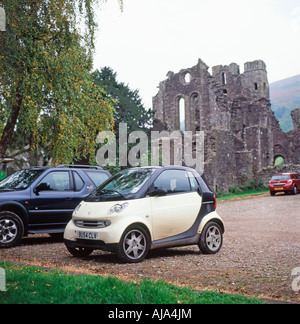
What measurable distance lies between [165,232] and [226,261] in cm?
129

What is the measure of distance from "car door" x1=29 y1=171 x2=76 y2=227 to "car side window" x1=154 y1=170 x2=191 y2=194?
3.10 metres

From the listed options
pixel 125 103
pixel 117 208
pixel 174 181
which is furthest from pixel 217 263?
pixel 125 103

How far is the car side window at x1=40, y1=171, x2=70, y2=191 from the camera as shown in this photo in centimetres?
1091

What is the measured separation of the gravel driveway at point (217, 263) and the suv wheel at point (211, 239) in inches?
6.7

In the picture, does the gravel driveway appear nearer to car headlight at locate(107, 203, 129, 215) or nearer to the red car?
car headlight at locate(107, 203, 129, 215)

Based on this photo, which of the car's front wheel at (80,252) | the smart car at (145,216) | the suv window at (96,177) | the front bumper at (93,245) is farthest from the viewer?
the suv window at (96,177)

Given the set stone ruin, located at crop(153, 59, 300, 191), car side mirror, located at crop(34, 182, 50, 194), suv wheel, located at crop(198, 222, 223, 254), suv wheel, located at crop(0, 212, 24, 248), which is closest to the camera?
suv wheel, located at crop(198, 222, 223, 254)

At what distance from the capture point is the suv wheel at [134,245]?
7621 mm

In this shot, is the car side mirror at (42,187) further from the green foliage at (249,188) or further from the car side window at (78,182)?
the green foliage at (249,188)

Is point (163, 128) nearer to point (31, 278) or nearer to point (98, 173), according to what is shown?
point (98, 173)

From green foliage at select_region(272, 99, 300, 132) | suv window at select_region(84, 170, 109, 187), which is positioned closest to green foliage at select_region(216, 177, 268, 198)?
suv window at select_region(84, 170, 109, 187)

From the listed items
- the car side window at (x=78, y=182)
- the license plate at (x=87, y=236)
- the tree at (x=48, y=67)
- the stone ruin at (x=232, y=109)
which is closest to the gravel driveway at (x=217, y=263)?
the license plate at (x=87, y=236)

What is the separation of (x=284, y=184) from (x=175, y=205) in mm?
22601
